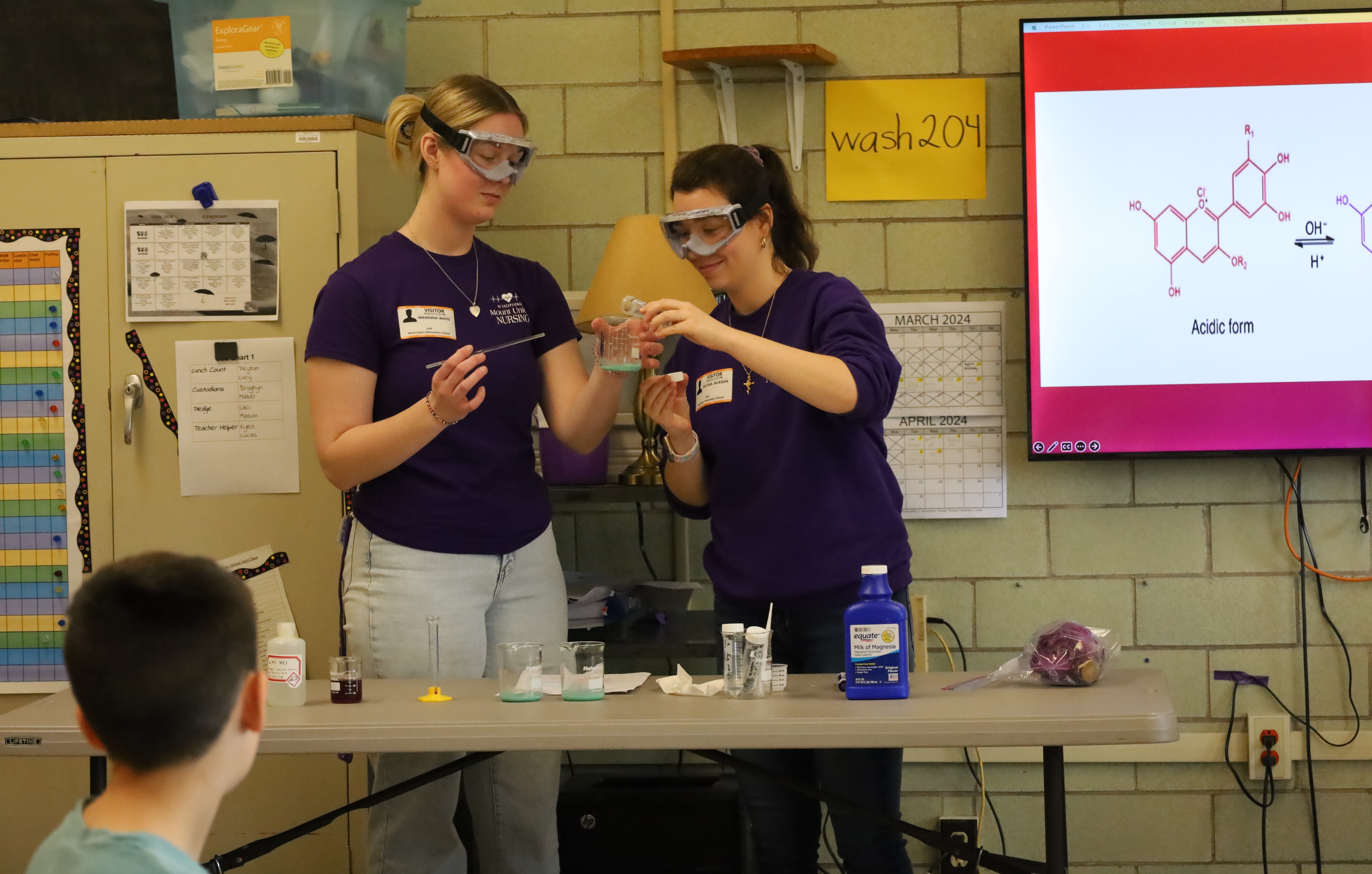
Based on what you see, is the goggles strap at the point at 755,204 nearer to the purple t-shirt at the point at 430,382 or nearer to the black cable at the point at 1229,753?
the purple t-shirt at the point at 430,382

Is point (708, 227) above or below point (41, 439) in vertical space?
above

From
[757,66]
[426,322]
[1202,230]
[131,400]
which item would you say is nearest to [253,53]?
[131,400]

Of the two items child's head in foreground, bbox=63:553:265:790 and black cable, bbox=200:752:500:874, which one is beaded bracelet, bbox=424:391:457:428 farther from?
child's head in foreground, bbox=63:553:265:790

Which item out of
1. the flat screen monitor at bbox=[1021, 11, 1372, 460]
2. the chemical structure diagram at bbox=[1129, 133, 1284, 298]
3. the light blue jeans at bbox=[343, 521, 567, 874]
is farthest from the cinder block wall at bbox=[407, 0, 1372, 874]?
the light blue jeans at bbox=[343, 521, 567, 874]

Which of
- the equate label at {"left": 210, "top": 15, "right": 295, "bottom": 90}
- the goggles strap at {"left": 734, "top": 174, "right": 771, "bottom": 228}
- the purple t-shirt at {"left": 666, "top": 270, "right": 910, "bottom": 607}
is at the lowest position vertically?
the purple t-shirt at {"left": 666, "top": 270, "right": 910, "bottom": 607}

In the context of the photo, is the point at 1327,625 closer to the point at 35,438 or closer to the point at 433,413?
the point at 433,413

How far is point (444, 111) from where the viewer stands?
7.12ft

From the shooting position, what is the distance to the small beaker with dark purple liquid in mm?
1848

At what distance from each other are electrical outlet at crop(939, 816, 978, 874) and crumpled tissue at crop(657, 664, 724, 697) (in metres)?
1.39

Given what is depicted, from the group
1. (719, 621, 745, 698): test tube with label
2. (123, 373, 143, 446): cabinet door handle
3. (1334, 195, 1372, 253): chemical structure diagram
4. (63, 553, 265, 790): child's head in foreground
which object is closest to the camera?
(63, 553, 265, 790): child's head in foreground

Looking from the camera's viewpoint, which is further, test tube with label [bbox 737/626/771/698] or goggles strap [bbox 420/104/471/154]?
goggles strap [bbox 420/104/471/154]

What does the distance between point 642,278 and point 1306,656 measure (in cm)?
188

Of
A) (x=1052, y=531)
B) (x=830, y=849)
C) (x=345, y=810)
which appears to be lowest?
(x=830, y=849)

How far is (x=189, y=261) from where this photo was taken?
2.72 metres
